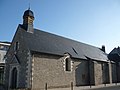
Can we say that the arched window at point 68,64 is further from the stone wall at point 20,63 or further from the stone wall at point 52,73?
the stone wall at point 20,63

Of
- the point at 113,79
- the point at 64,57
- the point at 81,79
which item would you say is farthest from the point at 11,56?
the point at 113,79

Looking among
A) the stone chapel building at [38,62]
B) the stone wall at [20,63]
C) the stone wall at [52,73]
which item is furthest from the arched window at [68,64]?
the stone wall at [20,63]

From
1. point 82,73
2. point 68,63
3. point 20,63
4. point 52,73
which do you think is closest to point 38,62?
point 20,63

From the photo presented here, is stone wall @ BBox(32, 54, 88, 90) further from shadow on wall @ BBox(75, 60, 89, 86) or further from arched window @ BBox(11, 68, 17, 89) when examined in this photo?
arched window @ BBox(11, 68, 17, 89)

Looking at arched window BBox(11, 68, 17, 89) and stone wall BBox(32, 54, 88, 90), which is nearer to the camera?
stone wall BBox(32, 54, 88, 90)

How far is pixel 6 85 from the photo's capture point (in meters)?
20.9

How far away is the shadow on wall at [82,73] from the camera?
954 inches

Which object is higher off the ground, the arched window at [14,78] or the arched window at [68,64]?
the arched window at [68,64]

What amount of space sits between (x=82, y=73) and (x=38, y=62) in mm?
9257

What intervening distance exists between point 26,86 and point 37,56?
11.2 ft

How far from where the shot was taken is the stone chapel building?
18.2m

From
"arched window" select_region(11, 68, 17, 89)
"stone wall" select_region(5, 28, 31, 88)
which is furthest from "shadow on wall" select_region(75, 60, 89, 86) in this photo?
"arched window" select_region(11, 68, 17, 89)

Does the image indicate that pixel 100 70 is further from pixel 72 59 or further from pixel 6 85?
pixel 6 85

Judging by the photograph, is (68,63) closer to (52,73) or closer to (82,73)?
(52,73)
